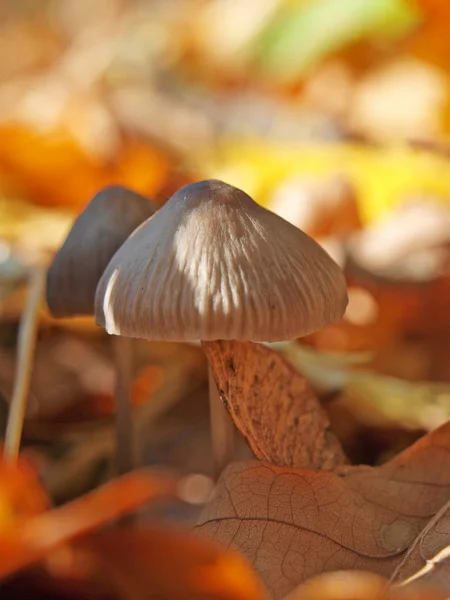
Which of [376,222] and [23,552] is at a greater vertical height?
[376,222]

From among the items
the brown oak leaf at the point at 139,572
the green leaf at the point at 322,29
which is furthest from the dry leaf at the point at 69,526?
the green leaf at the point at 322,29

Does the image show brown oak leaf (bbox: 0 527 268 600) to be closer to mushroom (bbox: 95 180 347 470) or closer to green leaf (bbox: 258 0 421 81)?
mushroom (bbox: 95 180 347 470)

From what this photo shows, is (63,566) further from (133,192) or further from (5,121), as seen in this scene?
(5,121)

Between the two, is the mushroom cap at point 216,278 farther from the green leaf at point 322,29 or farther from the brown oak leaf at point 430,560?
the green leaf at point 322,29

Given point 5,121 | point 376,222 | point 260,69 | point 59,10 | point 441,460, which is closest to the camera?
point 441,460

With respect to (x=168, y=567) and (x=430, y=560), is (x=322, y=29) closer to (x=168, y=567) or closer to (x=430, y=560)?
(x=430, y=560)

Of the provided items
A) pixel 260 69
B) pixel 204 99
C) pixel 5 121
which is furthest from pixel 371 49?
pixel 5 121

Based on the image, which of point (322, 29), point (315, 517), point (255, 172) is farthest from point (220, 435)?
point (322, 29)

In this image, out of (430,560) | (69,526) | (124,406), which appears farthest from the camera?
(124,406)
